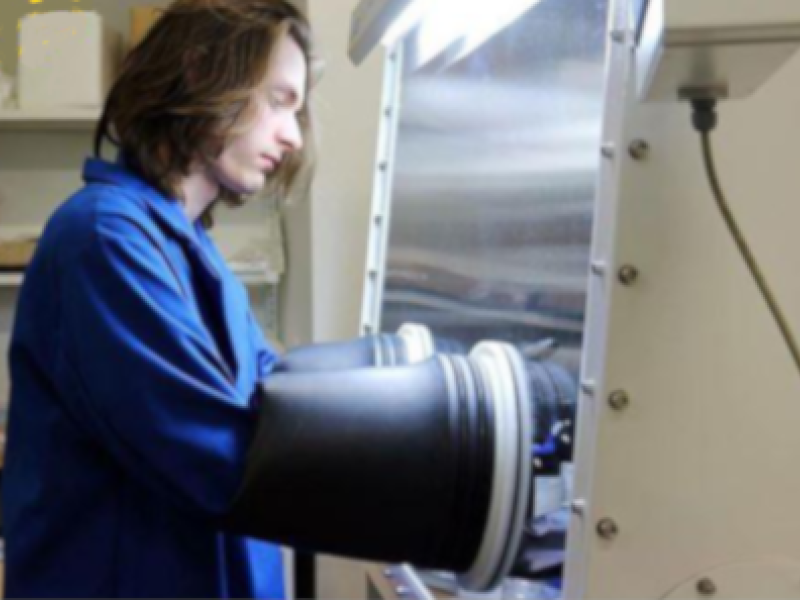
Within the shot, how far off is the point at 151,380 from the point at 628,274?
422 millimetres

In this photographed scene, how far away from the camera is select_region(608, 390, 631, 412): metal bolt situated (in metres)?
0.76

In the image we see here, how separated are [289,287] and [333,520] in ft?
5.01

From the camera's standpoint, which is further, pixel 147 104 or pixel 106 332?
pixel 147 104

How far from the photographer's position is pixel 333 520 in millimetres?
741

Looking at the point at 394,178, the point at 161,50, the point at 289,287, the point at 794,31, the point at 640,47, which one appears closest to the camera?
the point at 794,31

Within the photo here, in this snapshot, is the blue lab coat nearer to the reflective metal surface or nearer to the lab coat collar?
the lab coat collar

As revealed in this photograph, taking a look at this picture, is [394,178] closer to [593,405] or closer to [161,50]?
[161,50]

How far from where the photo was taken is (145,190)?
95 cm

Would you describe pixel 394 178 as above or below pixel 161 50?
below

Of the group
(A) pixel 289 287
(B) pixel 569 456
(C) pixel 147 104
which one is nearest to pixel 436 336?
(B) pixel 569 456

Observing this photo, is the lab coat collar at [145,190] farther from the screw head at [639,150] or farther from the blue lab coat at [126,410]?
the screw head at [639,150]

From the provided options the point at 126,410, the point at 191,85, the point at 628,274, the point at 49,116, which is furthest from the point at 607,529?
Answer: the point at 49,116

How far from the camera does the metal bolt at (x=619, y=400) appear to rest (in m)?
0.76

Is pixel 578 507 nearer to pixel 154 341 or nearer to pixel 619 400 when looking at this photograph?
pixel 619 400
